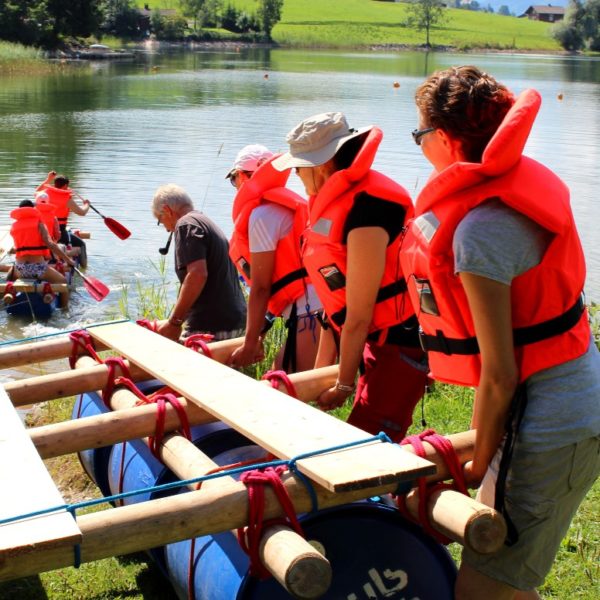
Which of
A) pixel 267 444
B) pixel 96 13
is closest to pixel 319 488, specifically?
pixel 267 444

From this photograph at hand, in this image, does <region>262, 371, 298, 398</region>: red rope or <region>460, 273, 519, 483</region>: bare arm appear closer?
<region>460, 273, 519, 483</region>: bare arm

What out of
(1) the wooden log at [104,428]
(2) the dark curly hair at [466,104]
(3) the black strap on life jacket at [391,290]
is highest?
(2) the dark curly hair at [466,104]

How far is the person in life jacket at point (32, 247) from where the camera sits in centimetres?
1119

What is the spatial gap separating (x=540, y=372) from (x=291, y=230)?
219 centimetres

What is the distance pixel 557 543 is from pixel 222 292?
360 cm

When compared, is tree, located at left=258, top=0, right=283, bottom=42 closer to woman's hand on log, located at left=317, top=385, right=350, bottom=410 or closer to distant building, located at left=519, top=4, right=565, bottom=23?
distant building, located at left=519, top=4, right=565, bottom=23

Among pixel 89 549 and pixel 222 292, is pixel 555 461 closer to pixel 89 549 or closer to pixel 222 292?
pixel 89 549

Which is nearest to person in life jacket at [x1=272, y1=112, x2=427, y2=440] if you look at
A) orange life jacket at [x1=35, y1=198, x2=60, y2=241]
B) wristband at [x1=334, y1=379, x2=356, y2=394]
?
wristband at [x1=334, y1=379, x2=356, y2=394]

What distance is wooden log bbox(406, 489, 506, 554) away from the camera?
2.45 meters

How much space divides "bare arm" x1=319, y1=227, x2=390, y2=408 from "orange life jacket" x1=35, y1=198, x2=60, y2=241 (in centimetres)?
903

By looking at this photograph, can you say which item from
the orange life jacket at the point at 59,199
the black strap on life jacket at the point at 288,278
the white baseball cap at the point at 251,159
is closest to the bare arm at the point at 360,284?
the black strap on life jacket at the point at 288,278

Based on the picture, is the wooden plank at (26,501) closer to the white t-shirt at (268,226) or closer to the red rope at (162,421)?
the red rope at (162,421)

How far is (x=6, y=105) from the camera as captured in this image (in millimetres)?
30250

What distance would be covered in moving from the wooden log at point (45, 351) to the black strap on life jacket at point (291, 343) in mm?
309
